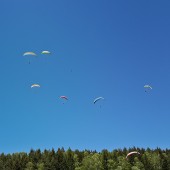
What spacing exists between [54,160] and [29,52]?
146 ft

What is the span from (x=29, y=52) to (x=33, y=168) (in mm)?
47229

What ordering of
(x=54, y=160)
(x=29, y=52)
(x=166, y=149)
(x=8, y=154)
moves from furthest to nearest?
1. (x=166, y=149)
2. (x=8, y=154)
3. (x=54, y=160)
4. (x=29, y=52)

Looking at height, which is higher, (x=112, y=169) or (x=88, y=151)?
(x=88, y=151)

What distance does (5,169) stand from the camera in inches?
4013

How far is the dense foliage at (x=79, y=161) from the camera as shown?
324ft

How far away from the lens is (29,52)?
202 ft

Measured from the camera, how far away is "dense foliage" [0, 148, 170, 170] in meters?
98.8

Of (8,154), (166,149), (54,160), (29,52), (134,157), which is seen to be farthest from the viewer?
(166,149)

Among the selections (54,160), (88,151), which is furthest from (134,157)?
(54,160)

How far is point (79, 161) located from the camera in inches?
4016

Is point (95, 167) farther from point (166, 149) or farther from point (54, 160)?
point (166, 149)

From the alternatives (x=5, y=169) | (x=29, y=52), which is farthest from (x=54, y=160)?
(x=29, y=52)

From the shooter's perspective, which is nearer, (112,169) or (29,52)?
(29,52)

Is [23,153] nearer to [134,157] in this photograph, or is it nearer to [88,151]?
[88,151]
